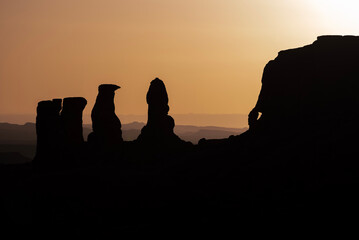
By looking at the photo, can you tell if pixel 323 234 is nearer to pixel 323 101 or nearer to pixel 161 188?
pixel 161 188

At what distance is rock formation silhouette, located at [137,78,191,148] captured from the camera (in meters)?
75.5

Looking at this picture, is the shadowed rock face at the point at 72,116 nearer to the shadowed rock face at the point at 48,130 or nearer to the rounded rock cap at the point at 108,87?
the rounded rock cap at the point at 108,87

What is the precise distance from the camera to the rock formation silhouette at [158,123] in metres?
75.5

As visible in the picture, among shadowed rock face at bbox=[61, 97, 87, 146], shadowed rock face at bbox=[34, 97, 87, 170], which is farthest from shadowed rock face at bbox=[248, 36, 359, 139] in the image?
shadowed rock face at bbox=[61, 97, 87, 146]

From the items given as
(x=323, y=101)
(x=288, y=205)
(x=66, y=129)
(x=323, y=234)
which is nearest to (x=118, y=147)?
(x=66, y=129)

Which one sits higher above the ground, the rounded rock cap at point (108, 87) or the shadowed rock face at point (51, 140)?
the rounded rock cap at point (108, 87)

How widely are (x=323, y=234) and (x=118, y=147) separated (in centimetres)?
4012

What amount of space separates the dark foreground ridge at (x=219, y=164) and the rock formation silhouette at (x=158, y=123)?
0.11 meters

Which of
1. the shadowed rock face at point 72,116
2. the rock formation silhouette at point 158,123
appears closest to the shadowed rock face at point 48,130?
the shadowed rock face at point 72,116

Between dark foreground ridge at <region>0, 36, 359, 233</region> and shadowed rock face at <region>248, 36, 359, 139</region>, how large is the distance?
10 centimetres

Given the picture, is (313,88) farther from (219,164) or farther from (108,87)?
(108,87)

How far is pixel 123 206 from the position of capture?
47438 millimetres

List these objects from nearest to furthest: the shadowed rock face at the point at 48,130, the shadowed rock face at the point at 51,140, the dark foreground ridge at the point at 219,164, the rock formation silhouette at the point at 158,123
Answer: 1. the dark foreground ridge at the point at 219,164
2. the shadowed rock face at the point at 48,130
3. the shadowed rock face at the point at 51,140
4. the rock formation silhouette at the point at 158,123

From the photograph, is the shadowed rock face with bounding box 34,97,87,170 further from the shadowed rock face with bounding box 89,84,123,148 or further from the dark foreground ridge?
the shadowed rock face with bounding box 89,84,123,148
